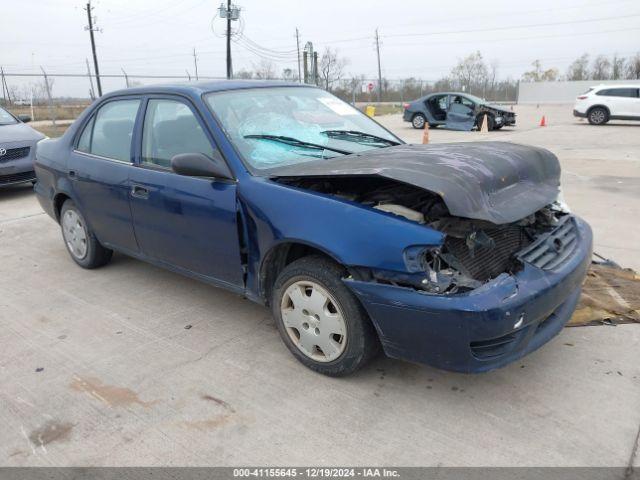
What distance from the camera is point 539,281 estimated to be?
2619 mm

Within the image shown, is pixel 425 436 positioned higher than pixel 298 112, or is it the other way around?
pixel 298 112

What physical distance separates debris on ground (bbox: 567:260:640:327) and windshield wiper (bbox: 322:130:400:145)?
5.87 feet

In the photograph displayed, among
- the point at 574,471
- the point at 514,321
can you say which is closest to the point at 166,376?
the point at 514,321

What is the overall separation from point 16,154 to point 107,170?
5348 mm

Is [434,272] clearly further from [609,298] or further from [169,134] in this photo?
[169,134]

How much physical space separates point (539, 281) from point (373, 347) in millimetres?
905

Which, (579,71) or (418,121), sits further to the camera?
(579,71)

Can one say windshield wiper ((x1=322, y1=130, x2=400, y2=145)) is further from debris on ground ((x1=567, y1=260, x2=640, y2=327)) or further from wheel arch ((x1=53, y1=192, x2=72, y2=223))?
wheel arch ((x1=53, y1=192, x2=72, y2=223))

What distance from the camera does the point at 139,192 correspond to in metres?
3.85

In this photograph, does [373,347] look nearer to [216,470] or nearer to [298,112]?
[216,470]

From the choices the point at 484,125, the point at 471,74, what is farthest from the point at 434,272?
the point at 471,74

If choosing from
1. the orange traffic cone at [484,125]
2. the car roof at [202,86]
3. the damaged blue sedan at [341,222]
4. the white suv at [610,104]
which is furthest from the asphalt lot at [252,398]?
the white suv at [610,104]

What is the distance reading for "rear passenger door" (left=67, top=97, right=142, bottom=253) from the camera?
4.07 m

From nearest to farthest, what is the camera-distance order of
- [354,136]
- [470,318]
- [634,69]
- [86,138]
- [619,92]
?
[470,318] < [354,136] < [86,138] < [619,92] < [634,69]
